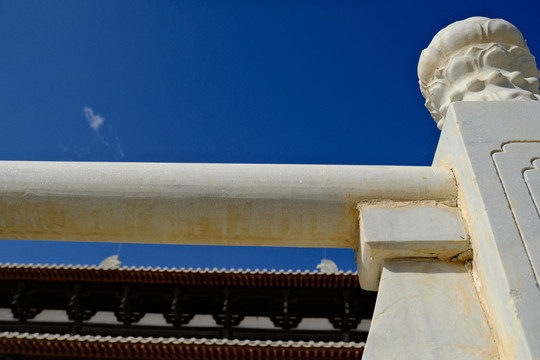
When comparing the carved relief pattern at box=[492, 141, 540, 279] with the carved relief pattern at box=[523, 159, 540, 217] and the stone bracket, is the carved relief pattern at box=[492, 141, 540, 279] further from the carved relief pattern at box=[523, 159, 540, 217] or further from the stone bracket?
the stone bracket

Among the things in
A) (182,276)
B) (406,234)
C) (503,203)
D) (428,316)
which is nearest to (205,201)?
(406,234)

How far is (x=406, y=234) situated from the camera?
1.68 m

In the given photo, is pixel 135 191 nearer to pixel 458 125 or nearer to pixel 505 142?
pixel 458 125

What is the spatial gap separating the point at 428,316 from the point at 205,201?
0.83m

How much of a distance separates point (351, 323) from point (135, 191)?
983cm

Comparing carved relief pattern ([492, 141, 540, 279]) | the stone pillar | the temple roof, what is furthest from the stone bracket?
the temple roof

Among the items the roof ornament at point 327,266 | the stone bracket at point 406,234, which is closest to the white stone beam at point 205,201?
the stone bracket at point 406,234

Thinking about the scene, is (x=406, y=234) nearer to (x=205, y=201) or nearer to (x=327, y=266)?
(x=205, y=201)

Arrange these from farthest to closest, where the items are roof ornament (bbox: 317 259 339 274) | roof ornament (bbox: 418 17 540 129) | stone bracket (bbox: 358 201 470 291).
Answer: roof ornament (bbox: 317 259 339 274) → roof ornament (bbox: 418 17 540 129) → stone bracket (bbox: 358 201 470 291)

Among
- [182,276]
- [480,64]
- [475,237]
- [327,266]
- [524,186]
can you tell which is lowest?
[475,237]

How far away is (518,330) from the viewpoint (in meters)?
1.27

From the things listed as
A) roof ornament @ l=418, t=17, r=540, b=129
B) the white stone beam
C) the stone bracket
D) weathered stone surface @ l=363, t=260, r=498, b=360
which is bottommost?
weathered stone surface @ l=363, t=260, r=498, b=360

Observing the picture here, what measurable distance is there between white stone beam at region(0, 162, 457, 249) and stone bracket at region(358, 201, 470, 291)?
0.06 metres

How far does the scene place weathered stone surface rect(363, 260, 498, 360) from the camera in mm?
1376
